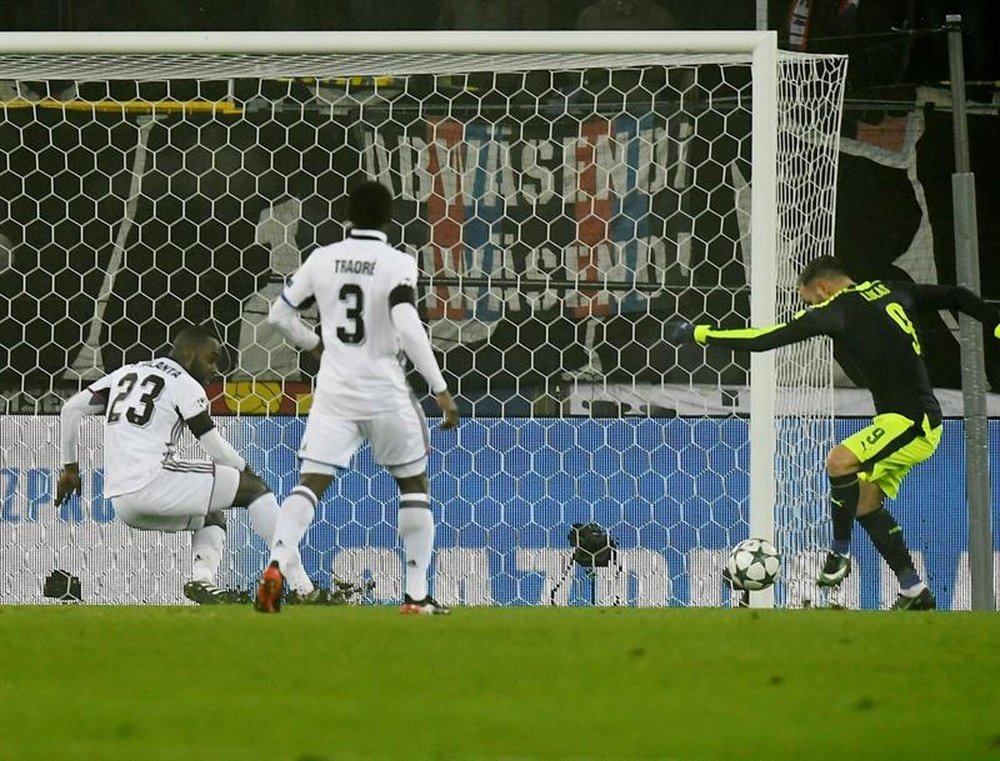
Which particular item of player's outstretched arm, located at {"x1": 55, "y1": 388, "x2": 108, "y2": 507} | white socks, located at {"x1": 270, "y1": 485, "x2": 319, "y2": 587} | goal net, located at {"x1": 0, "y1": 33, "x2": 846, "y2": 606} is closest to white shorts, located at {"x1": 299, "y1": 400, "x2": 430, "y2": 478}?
white socks, located at {"x1": 270, "y1": 485, "x2": 319, "y2": 587}

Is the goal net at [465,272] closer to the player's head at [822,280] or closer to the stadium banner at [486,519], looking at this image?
the stadium banner at [486,519]

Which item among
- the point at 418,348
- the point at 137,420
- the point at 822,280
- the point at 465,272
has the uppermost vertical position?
the point at 465,272

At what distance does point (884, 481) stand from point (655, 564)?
4.15 feet

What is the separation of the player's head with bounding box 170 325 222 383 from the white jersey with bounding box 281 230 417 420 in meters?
2.15

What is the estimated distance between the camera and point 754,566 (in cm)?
707

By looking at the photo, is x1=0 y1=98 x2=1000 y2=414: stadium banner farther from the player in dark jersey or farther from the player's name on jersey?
the player's name on jersey

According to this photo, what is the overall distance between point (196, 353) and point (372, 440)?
2.29 meters

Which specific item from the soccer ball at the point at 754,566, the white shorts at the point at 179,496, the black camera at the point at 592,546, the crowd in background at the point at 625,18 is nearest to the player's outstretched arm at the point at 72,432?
the white shorts at the point at 179,496

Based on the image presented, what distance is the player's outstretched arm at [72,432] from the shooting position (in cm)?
753

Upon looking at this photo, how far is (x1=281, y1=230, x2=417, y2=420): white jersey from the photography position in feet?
19.9

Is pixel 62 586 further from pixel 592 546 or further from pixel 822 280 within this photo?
pixel 822 280

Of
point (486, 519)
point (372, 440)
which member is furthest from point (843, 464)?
point (372, 440)

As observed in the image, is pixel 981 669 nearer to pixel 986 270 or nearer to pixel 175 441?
pixel 175 441

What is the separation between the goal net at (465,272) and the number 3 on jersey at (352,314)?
2.14 meters
